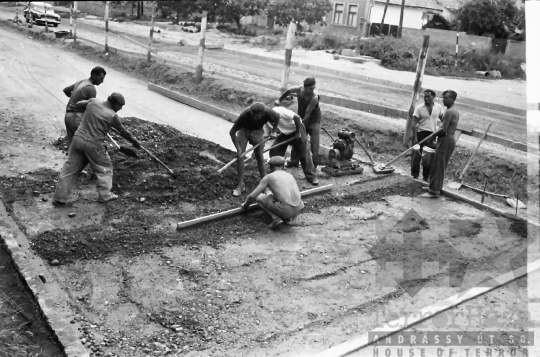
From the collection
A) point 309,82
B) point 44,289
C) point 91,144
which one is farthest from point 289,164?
point 44,289

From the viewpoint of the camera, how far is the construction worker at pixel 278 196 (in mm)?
7566

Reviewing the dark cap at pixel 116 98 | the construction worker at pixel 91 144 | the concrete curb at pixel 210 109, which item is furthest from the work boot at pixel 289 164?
the dark cap at pixel 116 98

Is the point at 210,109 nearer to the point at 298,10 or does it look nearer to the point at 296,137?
the point at 296,137

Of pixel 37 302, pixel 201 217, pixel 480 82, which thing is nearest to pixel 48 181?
pixel 201 217

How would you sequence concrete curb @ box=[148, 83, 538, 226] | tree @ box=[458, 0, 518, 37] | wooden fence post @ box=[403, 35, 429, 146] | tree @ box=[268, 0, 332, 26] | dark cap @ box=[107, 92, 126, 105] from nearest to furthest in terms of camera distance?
dark cap @ box=[107, 92, 126, 105]
concrete curb @ box=[148, 83, 538, 226]
wooden fence post @ box=[403, 35, 429, 146]
tree @ box=[458, 0, 518, 37]
tree @ box=[268, 0, 332, 26]

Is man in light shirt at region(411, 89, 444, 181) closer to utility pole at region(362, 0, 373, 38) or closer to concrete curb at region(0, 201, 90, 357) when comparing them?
concrete curb at region(0, 201, 90, 357)

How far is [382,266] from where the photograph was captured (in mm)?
7062

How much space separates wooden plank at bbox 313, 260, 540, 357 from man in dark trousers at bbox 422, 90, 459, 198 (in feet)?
8.15

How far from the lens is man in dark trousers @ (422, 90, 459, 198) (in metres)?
9.05

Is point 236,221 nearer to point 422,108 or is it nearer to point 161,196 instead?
point 161,196

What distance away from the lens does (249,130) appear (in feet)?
28.7

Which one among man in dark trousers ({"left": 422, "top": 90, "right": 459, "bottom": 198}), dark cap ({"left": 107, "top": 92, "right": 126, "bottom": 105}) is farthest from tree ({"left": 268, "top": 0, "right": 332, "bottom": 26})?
dark cap ({"left": 107, "top": 92, "right": 126, "bottom": 105})

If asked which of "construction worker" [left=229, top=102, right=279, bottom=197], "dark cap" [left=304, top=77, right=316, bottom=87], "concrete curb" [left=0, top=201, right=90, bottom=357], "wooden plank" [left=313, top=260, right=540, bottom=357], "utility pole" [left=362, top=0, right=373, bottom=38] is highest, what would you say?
"utility pole" [left=362, top=0, right=373, bottom=38]

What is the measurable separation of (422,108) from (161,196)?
4.81m
